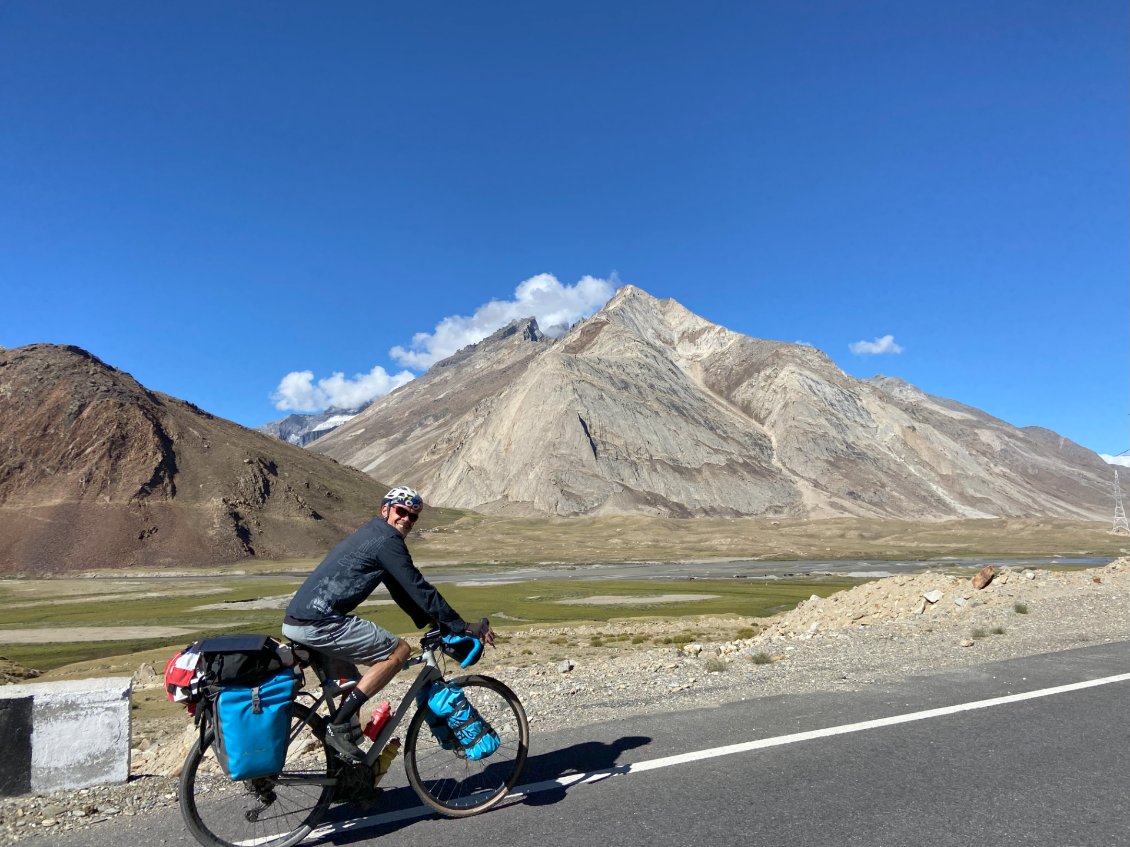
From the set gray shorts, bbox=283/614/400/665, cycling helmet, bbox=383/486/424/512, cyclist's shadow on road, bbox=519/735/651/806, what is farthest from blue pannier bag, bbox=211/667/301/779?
cyclist's shadow on road, bbox=519/735/651/806

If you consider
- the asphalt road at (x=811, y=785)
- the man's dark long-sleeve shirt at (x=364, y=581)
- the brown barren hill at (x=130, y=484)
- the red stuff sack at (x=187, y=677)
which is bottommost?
the asphalt road at (x=811, y=785)

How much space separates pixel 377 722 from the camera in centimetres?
565

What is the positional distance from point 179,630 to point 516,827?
147 ft

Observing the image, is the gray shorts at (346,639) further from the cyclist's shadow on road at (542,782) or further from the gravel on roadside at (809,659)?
the gravel on roadside at (809,659)

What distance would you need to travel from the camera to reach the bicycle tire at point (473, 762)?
5703mm

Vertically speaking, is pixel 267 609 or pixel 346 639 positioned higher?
pixel 346 639

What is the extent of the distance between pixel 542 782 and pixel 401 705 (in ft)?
4.74

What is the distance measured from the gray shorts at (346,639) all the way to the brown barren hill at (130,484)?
109m

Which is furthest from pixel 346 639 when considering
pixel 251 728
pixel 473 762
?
pixel 473 762

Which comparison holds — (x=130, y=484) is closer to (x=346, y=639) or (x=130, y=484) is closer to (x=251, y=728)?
(x=346, y=639)

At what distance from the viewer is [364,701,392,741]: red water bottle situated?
5598mm

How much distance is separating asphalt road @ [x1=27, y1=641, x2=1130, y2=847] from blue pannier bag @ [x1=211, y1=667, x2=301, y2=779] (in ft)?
2.82

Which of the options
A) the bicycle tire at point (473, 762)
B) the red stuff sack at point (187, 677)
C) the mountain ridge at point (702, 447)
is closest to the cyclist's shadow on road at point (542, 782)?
the bicycle tire at point (473, 762)

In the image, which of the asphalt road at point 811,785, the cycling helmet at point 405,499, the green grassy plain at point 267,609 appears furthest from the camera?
the green grassy plain at point 267,609
